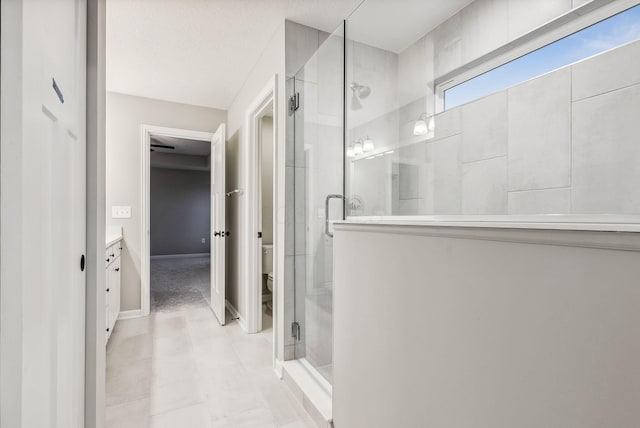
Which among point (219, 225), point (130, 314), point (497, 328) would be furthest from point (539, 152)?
point (130, 314)

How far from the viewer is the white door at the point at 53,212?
0.59 meters

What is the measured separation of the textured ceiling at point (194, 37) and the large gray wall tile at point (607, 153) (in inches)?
63.2

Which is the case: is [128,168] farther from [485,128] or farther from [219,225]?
[485,128]

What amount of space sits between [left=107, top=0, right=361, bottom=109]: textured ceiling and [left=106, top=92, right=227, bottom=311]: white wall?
221 mm

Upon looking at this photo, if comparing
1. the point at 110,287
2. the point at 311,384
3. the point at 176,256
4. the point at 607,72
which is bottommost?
the point at 176,256

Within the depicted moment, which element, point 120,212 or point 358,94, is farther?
point 120,212

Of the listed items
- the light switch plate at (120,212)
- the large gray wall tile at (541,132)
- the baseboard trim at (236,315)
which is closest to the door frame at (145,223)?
the light switch plate at (120,212)

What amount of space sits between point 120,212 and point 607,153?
3.96 meters

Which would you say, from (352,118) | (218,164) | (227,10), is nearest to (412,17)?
(352,118)

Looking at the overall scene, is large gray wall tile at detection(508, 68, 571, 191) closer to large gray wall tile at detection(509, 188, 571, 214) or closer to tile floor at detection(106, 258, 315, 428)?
large gray wall tile at detection(509, 188, 571, 214)

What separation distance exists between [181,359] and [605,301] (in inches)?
101

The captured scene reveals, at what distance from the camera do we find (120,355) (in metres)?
2.34

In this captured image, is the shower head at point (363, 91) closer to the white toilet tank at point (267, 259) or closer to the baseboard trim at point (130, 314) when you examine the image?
the white toilet tank at point (267, 259)

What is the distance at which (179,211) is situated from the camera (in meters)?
8.29
